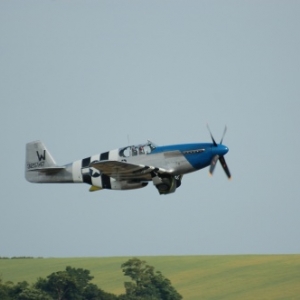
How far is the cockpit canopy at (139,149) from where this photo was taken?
63.7 meters

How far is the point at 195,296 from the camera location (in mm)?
124125

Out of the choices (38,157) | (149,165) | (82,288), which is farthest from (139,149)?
(82,288)

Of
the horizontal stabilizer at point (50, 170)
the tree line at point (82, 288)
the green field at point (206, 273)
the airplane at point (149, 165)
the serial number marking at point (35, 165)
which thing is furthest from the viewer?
the tree line at point (82, 288)

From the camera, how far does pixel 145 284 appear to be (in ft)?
433

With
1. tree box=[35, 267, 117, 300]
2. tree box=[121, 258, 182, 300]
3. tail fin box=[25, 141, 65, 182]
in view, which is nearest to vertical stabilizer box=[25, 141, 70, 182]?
tail fin box=[25, 141, 65, 182]

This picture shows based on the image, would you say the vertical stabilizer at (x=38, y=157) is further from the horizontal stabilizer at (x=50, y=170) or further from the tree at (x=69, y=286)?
the tree at (x=69, y=286)

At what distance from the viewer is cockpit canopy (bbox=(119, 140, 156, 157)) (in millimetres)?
63656

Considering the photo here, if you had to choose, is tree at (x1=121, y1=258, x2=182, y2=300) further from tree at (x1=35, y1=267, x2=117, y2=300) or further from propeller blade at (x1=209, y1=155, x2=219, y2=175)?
propeller blade at (x1=209, y1=155, x2=219, y2=175)

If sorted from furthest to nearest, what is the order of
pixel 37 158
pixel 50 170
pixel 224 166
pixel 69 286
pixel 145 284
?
1. pixel 145 284
2. pixel 69 286
3. pixel 37 158
4. pixel 50 170
5. pixel 224 166

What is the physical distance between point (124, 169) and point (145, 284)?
7135 cm

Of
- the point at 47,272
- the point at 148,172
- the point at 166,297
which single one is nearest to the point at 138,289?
the point at 166,297

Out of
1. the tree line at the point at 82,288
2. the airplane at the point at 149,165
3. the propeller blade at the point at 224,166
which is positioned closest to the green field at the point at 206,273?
the tree line at the point at 82,288

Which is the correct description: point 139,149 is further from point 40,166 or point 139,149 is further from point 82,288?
point 82,288

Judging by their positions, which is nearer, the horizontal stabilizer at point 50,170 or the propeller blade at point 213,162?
the propeller blade at point 213,162
